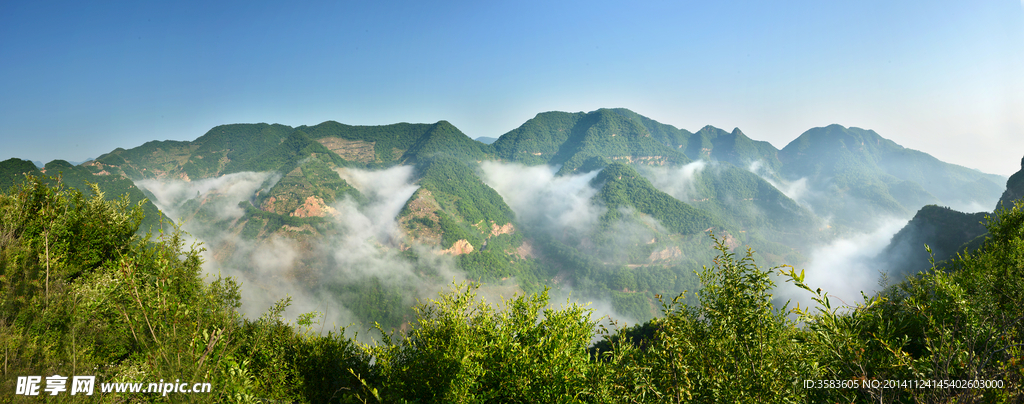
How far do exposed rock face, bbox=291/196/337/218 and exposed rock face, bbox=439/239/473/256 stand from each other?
210 ft

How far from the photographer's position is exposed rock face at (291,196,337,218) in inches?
5310

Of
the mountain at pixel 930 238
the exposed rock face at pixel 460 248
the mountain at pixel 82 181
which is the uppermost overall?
the mountain at pixel 82 181

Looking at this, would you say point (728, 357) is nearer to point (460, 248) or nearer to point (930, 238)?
point (460, 248)

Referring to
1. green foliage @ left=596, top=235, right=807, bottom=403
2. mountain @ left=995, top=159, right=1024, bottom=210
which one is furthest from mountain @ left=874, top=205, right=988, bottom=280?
green foliage @ left=596, top=235, right=807, bottom=403

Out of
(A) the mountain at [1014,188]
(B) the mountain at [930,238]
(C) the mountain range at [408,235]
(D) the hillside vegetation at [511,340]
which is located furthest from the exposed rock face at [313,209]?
(A) the mountain at [1014,188]

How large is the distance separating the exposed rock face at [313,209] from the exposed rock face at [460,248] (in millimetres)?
63964

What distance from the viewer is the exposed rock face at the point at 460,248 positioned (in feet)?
443

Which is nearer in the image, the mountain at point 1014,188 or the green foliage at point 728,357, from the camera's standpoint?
the green foliage at point 728,357

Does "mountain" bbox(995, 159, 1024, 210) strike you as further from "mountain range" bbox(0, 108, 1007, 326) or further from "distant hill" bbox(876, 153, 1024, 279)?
"mountain range" bbox(0, 108, 1007, 326)

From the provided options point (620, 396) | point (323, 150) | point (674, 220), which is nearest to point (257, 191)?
point (323, 150)

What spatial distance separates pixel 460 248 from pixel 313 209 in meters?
74.6

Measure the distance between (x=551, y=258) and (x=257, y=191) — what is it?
175284 mm

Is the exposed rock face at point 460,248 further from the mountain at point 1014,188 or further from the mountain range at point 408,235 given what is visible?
the mountain at point 1014,188

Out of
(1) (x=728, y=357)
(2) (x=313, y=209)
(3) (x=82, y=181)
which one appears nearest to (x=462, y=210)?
(2) (x=313, y=209)
